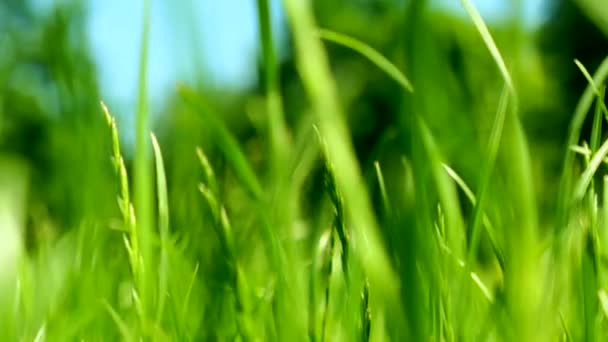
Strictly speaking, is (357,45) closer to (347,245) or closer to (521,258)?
(347,245)

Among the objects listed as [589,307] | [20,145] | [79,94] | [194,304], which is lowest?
[20,145]

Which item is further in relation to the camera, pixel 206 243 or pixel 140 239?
pixel 206 243

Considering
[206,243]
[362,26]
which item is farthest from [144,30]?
[362,26]

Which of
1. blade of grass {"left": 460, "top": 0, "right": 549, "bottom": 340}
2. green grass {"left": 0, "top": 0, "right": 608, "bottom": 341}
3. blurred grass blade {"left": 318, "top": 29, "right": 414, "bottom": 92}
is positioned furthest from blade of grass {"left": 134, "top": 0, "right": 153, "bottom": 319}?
blade of grass {"left": 460, "top": 0, "right": 549, "bottom": 340}

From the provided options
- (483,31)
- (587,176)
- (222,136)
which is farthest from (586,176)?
(222,136)

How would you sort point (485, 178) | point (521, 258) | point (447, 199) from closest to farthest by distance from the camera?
point (521, 258)
point (485, 178)
point (447, 199)

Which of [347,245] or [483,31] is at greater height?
[483,31]

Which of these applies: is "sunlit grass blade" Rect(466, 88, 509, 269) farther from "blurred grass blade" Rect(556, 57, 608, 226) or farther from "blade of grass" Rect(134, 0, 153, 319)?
"blade of grass" Rect(134, 0, 153, 319)

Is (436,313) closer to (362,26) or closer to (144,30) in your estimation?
(144,30)
